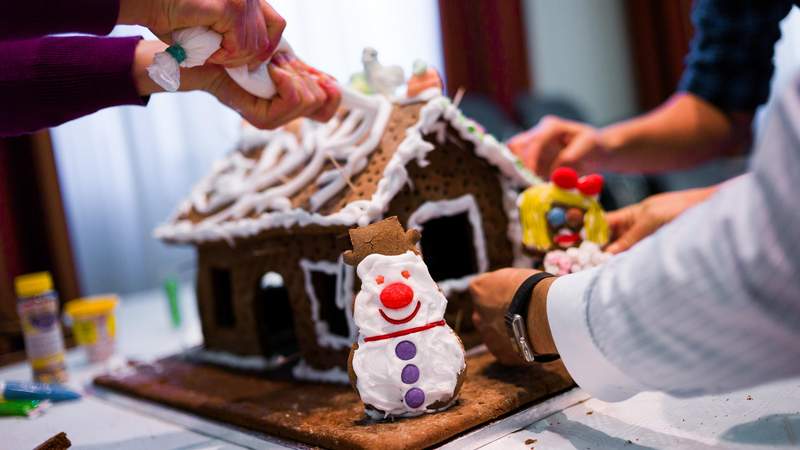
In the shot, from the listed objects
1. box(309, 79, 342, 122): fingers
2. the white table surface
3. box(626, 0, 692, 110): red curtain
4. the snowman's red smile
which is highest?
box(626, 0, 692, 110): red curtain

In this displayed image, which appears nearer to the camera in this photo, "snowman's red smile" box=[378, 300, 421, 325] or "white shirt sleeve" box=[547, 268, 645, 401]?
"white shirt sleeve" box=[547, 268, 645, 401]

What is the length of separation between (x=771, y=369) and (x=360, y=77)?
2.86 ft

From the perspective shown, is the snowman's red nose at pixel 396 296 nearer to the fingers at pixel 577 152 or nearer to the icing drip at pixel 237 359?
the icing drip at pixel 237 359

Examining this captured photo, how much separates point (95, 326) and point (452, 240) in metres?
0.78

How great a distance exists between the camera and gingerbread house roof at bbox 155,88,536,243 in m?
1.03

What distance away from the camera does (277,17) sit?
35.2 inches

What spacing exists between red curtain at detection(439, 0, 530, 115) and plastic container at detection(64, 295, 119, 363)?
223cm

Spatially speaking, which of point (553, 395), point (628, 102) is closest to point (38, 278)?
point (553, 395)

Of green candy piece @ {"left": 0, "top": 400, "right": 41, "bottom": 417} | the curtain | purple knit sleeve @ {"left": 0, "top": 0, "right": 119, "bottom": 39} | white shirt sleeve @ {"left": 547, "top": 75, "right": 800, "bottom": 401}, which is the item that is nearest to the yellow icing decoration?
white shirt sleeve @ {"left": 547, "top": 75, "right": 800, "bottom": 401}

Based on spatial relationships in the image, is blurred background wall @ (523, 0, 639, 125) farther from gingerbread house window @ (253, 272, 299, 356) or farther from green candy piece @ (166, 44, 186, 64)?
→ green candy piece @ (166, 44, 186, 64)

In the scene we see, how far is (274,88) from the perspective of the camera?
987 millimetres

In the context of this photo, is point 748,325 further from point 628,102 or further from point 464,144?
point 628,102

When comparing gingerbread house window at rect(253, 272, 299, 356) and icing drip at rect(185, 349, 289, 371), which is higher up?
gingerbread house window at rect(253, 272, 299, 356)

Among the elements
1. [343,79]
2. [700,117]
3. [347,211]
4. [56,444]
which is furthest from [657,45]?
[56,444]
